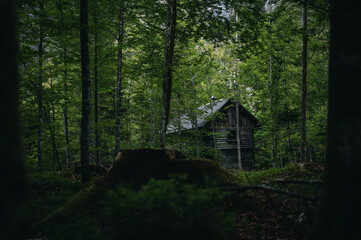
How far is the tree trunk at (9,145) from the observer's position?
1.41 metres

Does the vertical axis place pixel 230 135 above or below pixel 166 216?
above

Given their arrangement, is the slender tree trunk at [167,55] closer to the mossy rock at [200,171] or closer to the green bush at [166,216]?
the mossy rock at [200,171]

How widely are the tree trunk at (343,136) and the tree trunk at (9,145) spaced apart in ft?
10.5

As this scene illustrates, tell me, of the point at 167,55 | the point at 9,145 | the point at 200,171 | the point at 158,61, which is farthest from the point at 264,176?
the point at 9,145

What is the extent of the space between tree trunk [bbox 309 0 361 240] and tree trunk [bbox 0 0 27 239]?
3200 mm

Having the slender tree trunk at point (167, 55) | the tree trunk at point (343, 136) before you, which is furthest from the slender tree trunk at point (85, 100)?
the tree trunk at point (343, 136)

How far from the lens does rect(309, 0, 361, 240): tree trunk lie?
2502 millimetres

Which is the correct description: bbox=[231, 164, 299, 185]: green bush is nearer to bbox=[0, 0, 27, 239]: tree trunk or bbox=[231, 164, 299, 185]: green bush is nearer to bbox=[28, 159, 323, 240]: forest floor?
bbox=[28, 159, 323, 240]: forest floor

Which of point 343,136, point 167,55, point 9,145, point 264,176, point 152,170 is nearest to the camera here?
point 9,145

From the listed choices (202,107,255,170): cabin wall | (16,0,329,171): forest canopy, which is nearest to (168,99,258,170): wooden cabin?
(202,107,255,170): cabin wall

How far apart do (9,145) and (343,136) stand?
3.40m

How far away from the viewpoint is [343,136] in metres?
2.62

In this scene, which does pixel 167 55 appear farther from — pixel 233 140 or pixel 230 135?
pixel 233 140

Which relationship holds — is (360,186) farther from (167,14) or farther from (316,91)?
(316,91)
